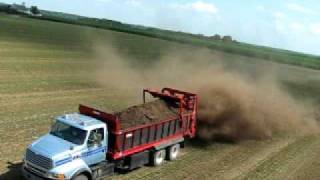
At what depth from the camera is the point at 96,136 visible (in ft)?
51.8

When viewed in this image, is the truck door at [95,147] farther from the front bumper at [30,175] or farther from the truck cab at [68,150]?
the front bumper at [30,175]

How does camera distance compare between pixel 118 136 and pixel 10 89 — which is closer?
pixel 118 136

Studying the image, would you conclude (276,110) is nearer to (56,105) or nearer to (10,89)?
(56,105)

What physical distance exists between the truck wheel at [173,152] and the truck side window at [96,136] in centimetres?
436

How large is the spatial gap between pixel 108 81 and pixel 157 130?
68.3 feet

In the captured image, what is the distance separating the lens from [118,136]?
16438mm

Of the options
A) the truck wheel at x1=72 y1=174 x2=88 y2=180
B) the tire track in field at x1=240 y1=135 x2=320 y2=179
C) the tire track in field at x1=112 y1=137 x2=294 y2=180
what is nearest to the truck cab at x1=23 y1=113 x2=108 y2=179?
the truck wheel at x1=72 y1=174 x2=88 y2=180

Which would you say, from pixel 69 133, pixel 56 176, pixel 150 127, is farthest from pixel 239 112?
pixel 56 176

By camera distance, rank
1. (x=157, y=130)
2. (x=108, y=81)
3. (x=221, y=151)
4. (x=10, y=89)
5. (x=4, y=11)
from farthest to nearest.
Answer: (x=4, y=11) < (x=108, y=81) < (x=10, y=89) < (x=221, y=151) < (x=157, y=130)

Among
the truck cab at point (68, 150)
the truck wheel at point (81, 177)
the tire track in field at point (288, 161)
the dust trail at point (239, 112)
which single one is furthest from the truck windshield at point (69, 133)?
the dust trail at point (239, 112)

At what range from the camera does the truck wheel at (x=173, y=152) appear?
64.3ft

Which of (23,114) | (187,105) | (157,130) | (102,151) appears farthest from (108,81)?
(102,151)

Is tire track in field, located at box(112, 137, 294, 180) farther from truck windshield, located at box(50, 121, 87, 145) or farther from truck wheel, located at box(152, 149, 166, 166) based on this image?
→ truck windshield, located at box(50, 121, 87, 145)

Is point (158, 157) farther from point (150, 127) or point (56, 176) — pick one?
point (56, 176)
